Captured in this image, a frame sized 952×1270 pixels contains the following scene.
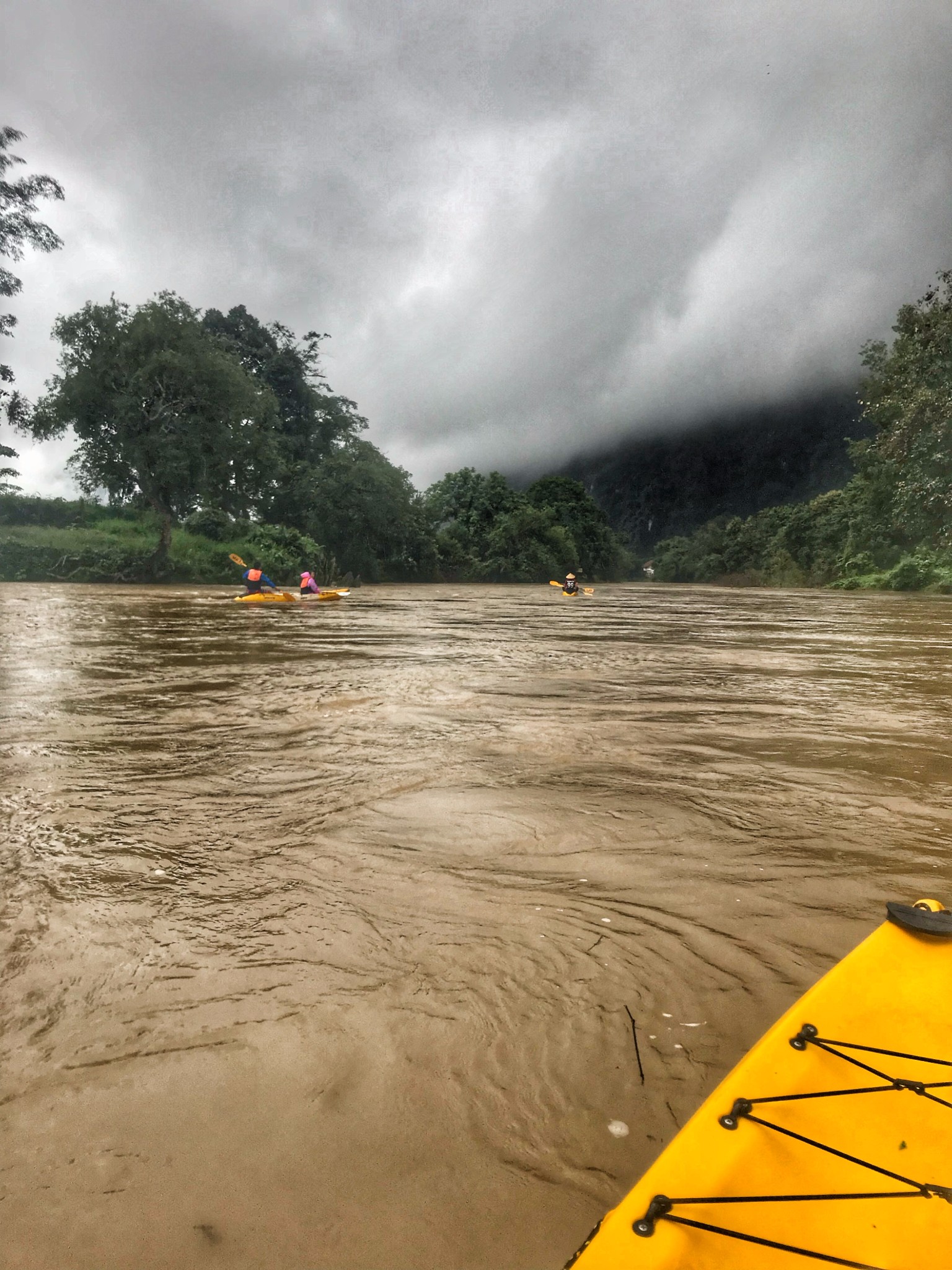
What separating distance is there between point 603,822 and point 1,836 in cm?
217

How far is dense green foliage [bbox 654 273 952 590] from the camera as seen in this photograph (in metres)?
22.2

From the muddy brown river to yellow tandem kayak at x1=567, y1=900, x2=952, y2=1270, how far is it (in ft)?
0.67

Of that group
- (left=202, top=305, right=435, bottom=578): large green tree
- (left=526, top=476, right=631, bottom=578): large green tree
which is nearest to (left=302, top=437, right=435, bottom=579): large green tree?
(left=202, top=305, right=435, bottom=578): large green tree

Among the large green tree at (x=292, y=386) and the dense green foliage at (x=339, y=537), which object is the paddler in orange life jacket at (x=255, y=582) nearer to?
the dense green foliage at (x=339, y=537)

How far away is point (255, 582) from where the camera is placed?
16.6m

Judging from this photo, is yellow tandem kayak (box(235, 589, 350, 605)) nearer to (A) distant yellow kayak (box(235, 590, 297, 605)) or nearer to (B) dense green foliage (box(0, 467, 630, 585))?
A: (A) distant yellow kayak (box(235, 590, 297, 605))

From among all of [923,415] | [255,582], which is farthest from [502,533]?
[255,582]

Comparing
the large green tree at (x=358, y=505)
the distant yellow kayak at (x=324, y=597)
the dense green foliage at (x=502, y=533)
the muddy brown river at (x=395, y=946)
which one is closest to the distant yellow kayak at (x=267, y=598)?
the distant yellow kayak at (x=324, y=597)

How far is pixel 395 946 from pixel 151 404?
28.2 metres

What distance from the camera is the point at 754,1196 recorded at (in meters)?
1.08

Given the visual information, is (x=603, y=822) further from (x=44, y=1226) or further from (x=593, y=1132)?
(x=44, y=1226)

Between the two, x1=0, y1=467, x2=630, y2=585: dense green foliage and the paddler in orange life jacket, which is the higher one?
x1=0, y1=467, x2=630, y2=585: dense green foliage

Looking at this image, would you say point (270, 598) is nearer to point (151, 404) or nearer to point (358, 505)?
point (151, 404)

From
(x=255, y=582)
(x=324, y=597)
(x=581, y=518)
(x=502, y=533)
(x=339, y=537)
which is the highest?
(x=581, y=518)
